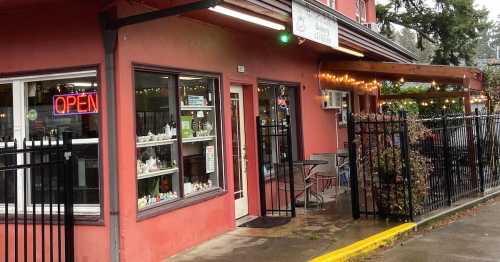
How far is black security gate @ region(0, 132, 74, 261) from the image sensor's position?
5.45 metres

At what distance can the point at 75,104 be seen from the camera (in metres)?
6.06

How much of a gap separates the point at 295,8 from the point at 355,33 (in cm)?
299

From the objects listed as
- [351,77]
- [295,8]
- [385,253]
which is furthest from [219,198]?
[351,77]

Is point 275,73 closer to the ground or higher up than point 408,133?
higher up

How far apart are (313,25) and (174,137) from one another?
2.65 m

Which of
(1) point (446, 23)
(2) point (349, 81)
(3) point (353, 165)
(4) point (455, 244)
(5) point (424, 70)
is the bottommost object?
(4) point (455, 244)

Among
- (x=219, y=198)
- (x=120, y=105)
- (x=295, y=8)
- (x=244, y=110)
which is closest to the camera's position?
(x=120, y=105)

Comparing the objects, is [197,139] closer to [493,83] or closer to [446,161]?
[446,161]

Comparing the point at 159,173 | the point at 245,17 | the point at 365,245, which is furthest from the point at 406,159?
the point at 159,173

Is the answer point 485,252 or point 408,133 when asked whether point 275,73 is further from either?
point 485,252

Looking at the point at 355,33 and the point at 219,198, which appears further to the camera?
the point at 355,33

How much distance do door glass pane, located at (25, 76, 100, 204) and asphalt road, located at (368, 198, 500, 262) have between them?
371 cm

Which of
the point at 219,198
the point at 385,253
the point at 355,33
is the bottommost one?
the point at 385,253

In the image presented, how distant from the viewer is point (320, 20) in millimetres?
7750
